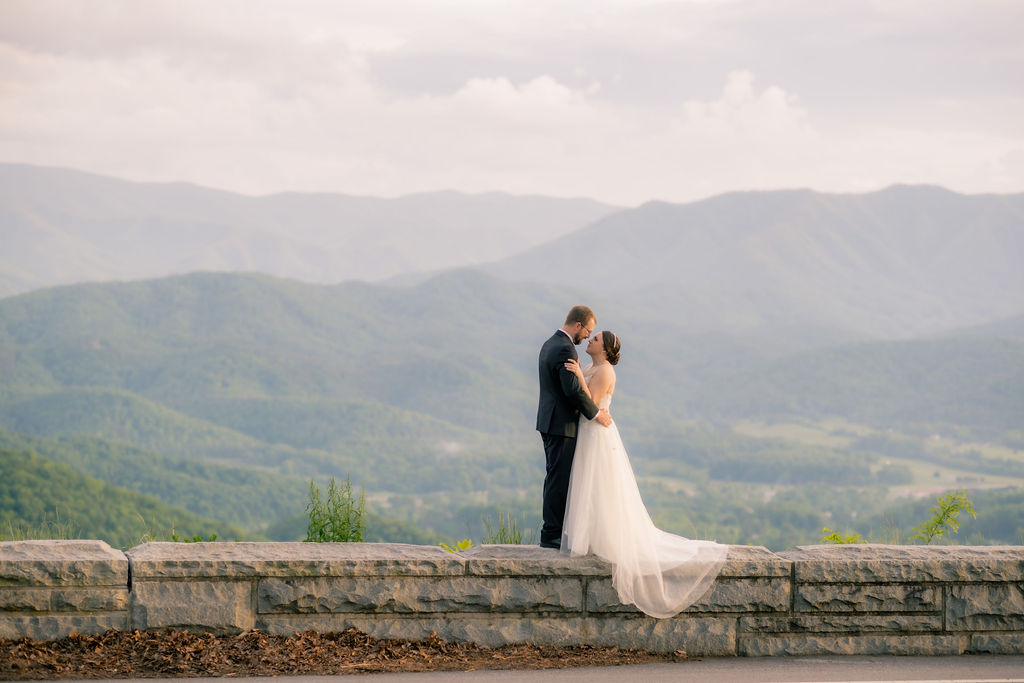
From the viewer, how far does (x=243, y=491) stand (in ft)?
432

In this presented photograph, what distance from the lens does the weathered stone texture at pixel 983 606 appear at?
691 cm

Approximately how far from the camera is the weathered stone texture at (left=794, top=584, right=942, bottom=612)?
6.81 metres

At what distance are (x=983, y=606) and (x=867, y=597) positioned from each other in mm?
807

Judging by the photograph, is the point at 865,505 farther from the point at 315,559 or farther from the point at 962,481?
the point at 315,559

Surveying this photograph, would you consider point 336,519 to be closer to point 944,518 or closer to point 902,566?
point 902,566

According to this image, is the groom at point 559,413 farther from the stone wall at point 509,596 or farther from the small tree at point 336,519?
the small tree at point 336,519

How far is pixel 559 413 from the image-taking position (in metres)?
7.26

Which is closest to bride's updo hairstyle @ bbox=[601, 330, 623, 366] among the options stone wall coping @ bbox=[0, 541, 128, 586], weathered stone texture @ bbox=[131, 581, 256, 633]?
weathered stone texture @ bbox=[131, 581, 256, 633]

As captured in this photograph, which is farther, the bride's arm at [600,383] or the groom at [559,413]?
the bride's arm at [600,383]

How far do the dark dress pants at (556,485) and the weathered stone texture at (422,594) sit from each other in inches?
22.5

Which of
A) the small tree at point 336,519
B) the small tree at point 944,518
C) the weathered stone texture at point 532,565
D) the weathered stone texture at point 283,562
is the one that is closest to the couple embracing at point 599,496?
the weathered stone texture at point 532,565

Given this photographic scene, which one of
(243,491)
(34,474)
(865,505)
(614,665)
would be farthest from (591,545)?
(865,505)

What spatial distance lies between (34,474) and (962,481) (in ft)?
432

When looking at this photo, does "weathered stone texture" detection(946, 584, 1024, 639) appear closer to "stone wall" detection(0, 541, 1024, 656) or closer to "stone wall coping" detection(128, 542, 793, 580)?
"stone wall" detection(0, 541, 1024, 656)
